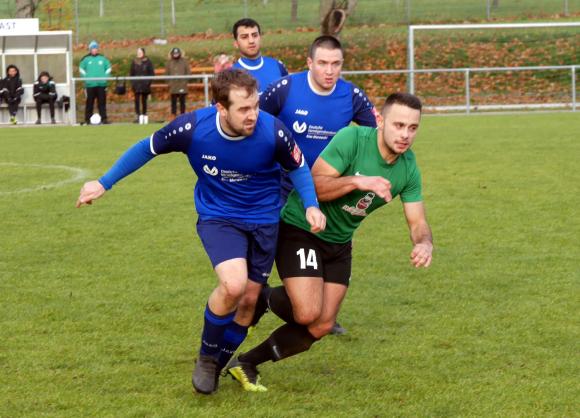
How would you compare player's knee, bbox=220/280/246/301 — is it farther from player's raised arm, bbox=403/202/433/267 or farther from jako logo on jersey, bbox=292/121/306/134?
jako logo on jersey, bbox=292/121/306/134

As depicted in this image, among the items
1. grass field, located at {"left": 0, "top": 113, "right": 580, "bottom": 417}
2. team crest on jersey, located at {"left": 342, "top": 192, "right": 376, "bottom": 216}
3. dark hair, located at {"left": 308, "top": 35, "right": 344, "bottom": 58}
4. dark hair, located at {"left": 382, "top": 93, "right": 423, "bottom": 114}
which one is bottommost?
grass field, located at {"left": 0, "top": 113, "right": 580, "bottom": 417}

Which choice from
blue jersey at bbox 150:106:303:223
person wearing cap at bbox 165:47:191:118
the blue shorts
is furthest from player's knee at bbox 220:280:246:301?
person wearing cap at bbox 165:47:191:118

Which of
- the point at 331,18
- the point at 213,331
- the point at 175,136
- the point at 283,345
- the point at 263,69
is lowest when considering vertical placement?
the point at 283,345

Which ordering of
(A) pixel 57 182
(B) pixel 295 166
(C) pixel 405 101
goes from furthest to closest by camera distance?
(A) pixel 57 182
(B) pixel 295 166
(C) pixel 405 101

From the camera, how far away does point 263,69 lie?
28.6 feet

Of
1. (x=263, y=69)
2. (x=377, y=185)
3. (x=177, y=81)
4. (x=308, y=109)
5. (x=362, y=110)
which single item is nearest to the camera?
(x=377, y=185)

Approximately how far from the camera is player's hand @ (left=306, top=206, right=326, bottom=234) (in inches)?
215

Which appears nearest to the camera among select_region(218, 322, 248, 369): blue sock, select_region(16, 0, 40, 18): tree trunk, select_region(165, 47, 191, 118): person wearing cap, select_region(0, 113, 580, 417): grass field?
select_region(0, 113, 580, 417): grass field

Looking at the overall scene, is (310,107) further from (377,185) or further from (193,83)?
(193,83)

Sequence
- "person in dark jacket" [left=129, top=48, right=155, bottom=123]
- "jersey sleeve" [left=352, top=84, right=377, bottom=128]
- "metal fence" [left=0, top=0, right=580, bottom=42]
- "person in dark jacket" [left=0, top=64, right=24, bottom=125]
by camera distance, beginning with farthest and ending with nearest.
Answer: "metal fence" [left=0, top=0, right=580, bottom=42] → "person in dark jacket" [left=0, top=64, right=24, bottom=125] → "person in dark jacket" [left=129, top=48, right=155, bottom=123] → "jersey sleeve" [left=352, top=84, right=377, bottom=128]

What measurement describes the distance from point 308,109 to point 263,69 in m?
1.58

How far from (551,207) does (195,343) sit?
6471 millimetres

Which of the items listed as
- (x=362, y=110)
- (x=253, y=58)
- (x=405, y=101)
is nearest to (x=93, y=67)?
(x=253, y=58)

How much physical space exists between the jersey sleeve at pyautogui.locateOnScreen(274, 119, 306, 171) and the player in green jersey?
0.19 m
